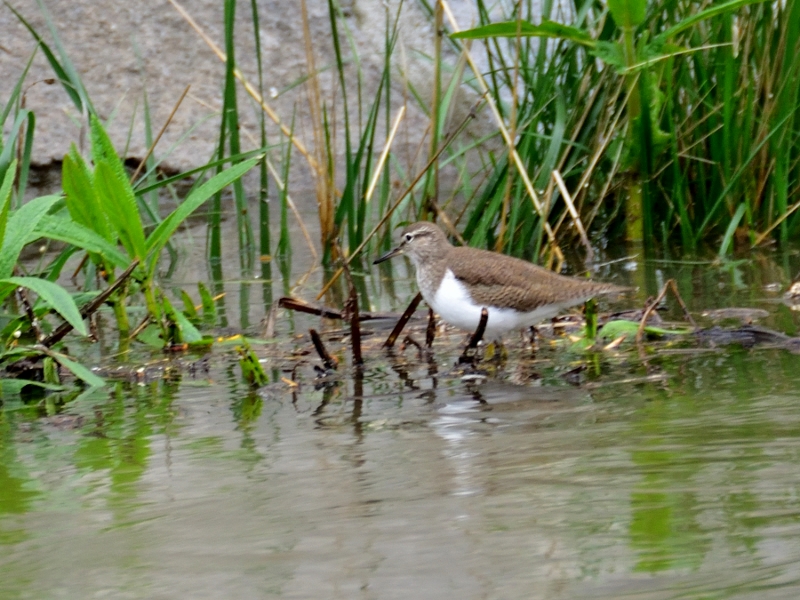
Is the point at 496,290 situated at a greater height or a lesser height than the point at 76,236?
lesser

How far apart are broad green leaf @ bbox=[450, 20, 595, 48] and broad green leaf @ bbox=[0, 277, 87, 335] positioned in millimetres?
2220

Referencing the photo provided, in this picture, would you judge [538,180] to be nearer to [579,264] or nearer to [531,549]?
[579,264]

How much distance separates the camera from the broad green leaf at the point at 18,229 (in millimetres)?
3801

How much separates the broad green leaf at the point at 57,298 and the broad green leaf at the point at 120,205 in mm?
A: 570

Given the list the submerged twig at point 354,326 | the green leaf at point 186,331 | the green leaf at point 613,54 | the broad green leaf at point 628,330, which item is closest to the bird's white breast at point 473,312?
the broad green leaf at point 628,330

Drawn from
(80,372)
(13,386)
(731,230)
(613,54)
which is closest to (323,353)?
(80,372)

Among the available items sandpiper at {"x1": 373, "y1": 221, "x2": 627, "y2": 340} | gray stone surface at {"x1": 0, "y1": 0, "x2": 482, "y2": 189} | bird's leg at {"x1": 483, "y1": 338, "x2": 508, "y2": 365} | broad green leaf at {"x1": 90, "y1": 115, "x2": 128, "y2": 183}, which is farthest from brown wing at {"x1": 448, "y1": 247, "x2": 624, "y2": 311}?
gray stone surface at {"x1": 0, "y1": 0, "x2": 482, "y2": 189}

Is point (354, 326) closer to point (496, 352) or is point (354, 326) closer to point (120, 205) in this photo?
point (496, 352)

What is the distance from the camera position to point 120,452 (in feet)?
9.84

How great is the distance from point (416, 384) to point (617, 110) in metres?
2.54

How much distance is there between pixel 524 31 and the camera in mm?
5160

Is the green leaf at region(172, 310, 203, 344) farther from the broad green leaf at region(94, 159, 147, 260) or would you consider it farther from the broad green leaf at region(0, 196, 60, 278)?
the broad green leaf at region(0, 196, 60, 278)

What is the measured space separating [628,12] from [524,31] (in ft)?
1.49

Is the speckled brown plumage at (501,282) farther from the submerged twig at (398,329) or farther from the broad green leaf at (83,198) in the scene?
the broad green leaf at (83,198)
